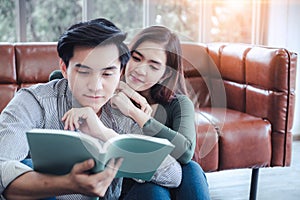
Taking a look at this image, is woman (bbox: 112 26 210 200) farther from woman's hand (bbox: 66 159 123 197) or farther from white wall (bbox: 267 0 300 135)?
white wall (bbox: 267 0 300 135)

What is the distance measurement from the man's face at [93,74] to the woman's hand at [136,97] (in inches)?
3.8

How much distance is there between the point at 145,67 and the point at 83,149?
406 mm

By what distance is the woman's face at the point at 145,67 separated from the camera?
1.22 meters

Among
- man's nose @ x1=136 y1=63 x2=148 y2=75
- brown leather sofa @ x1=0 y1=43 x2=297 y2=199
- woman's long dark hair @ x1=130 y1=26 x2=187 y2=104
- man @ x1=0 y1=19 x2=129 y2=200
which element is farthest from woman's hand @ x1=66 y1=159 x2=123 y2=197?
brown leather sofa @ x1=0 y1=43 x2=297 y2=199

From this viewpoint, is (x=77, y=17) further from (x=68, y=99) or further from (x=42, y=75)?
(x=68, y=99)

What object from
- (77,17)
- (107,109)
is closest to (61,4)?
(77,17)

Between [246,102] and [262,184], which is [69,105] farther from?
[262,184]

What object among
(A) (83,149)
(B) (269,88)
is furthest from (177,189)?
(B) (269,88)

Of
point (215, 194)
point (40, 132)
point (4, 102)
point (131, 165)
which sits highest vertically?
point (40, 132)

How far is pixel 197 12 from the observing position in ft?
11.5

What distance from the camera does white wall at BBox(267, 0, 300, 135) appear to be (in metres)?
3.38

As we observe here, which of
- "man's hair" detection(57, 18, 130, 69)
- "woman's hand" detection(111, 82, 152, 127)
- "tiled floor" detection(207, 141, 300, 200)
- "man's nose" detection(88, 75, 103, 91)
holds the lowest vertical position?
"tiled floor" detection(207, 141, 300, 200)

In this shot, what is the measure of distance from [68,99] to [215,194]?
4.71 ft

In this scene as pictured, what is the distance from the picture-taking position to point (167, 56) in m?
1.33
